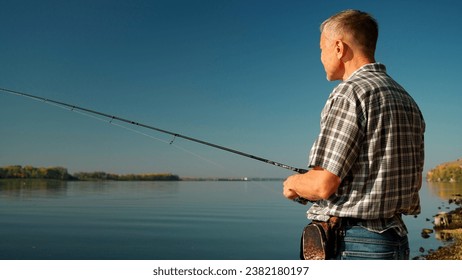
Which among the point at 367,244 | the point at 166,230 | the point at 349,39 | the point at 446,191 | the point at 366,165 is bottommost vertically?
the point at 166,230

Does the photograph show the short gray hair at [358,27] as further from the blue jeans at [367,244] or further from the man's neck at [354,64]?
the blue jeans at [367,244]

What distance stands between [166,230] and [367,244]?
16.8 meters

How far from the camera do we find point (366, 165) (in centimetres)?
154

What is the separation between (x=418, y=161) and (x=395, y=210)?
8.1 inches

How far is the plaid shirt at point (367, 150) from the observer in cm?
151

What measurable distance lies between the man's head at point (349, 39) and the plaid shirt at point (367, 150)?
0.43 feet

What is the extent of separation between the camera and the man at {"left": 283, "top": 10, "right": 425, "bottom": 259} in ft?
4.97

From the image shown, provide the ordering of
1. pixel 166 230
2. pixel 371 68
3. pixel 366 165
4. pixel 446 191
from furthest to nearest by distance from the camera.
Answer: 1. pixel 446 191
2. pixel 166 230
3. pixel 371 68
4. pixel 366 165

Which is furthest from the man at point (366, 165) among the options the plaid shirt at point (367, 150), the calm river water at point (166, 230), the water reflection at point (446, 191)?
the water reflection at point (446, 191)

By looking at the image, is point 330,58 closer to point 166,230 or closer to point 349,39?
point 349,39

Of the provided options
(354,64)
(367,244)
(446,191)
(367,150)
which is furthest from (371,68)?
(446,191)

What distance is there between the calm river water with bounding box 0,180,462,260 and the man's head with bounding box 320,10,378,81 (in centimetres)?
444
